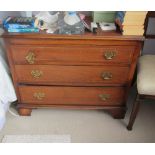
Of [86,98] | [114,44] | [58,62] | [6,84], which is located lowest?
[86,98]

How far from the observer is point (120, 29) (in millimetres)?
1411

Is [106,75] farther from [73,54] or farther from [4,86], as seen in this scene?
[4,86]

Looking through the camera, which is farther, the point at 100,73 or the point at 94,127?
the point at 94,127

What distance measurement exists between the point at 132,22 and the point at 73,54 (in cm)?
45

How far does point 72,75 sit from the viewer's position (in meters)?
1.57

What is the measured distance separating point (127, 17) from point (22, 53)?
0.76m

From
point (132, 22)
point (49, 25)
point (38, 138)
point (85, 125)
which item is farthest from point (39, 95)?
point (132, 22)

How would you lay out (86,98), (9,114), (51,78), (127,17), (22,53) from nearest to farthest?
(127,17) → (22,53) → (51,78) → (86,98) → (9,114)

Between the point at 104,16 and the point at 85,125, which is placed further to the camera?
the point at 85,125

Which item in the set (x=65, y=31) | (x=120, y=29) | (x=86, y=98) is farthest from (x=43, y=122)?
(x=120, y=29)

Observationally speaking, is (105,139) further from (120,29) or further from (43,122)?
(120,29)

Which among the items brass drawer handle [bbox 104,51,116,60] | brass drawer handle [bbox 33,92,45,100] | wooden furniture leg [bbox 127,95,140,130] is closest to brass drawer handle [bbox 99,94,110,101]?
wooden furniture leg [bbox 127,95,140,130]

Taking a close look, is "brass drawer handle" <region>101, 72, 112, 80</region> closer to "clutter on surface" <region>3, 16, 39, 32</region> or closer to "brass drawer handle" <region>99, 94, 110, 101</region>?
"brass drawer handle" <region>99, 94, 110, 101</region>

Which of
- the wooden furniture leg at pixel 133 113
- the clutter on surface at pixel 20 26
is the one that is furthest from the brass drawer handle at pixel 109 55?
the clutter on surface at pixel 20 26
